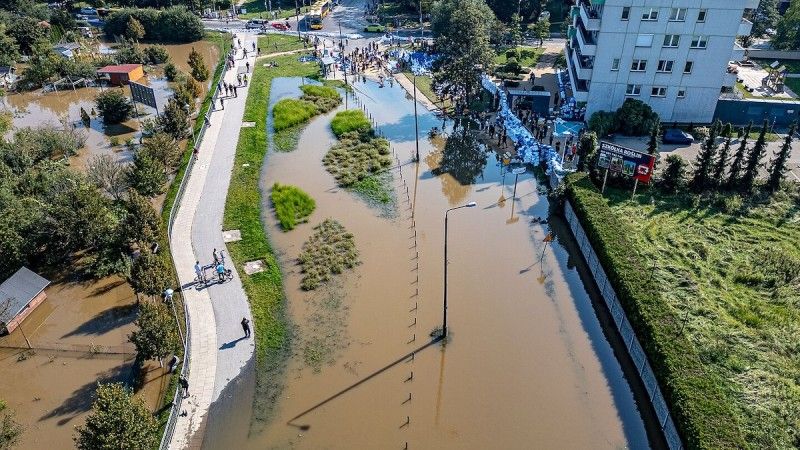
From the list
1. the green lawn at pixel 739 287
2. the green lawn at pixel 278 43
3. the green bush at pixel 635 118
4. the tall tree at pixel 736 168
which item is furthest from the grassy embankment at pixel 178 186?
the tall tree at pixel 736 168

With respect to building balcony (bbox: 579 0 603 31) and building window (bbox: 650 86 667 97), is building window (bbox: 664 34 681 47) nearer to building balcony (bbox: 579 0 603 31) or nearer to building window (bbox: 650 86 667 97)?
building window (bbox: 650 86 667 97)

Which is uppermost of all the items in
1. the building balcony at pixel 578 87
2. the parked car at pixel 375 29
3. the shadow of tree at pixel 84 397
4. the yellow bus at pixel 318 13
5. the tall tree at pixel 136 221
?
the yellow bus at pixel 318 13

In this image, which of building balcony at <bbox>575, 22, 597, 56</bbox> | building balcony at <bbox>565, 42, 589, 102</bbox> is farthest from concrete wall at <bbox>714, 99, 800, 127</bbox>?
building balcony at <bbox>575, 22, 597, 56</bbox>

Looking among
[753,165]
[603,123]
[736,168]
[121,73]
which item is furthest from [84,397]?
[121,73]

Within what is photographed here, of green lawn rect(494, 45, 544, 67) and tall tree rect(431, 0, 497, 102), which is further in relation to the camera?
green lawn rect(494, 45, 544, 67)

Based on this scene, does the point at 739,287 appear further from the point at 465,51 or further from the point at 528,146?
the point at 465,51

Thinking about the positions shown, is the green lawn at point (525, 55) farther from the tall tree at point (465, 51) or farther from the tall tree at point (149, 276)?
the tall tree at point (149, 276)

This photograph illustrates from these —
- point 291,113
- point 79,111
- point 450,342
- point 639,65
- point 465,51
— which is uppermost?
point 465,51
